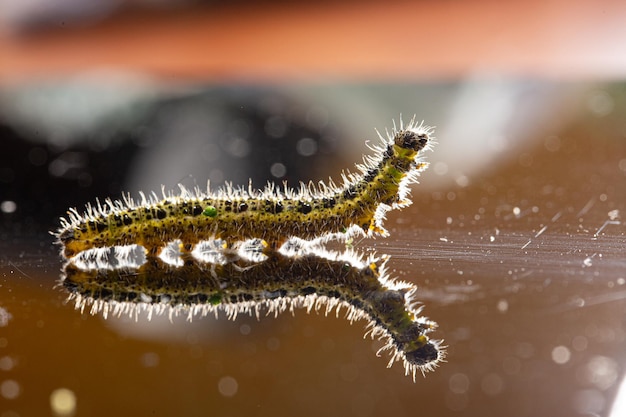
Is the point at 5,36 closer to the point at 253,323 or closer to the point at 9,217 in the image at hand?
the point at 9,217

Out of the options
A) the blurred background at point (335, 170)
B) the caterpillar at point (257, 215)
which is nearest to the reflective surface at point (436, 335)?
the blurred background at point (335, 170)

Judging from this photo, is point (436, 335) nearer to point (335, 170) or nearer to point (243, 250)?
point (243, 250)

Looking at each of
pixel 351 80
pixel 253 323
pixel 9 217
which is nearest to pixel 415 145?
pixel 253 323

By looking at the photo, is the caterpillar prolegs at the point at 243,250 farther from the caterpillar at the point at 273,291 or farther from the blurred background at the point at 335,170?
the blurred background at the point at 335,170

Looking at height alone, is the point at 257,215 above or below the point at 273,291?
above

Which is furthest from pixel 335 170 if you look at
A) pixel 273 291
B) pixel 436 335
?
pixel 436 335
